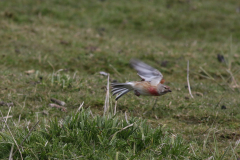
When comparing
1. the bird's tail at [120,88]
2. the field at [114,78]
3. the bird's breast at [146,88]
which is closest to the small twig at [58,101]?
the field at [114,78]

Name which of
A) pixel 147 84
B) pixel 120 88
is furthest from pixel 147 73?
pixel 120 88

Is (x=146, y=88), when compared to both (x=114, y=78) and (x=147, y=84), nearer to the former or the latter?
(x=147, y=84)

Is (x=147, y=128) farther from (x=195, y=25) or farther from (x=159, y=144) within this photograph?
(x=195, y=25)

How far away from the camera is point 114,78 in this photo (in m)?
7.70

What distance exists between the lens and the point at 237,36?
13.1 metres

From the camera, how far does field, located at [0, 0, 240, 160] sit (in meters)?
3.90

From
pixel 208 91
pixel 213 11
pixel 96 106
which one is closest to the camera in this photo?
pixel 96 106

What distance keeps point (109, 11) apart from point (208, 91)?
25.7ft

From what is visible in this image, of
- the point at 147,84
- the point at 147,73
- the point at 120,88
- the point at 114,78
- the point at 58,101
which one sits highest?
the point at 147,73

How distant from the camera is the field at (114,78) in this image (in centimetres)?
390

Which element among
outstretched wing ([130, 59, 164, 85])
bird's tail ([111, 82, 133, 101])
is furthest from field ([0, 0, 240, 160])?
outstretched wing ([130, 59, 164, 85])

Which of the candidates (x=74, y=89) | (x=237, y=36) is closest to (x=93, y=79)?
(x=74, y=89)

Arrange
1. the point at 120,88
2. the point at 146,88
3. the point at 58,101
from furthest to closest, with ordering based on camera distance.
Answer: the point at 58,101, the point at 120,88, the point at 146,88

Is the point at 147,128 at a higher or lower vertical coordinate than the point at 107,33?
higher
